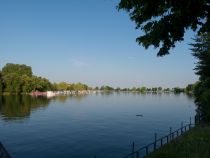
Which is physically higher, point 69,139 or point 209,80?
point 209,80

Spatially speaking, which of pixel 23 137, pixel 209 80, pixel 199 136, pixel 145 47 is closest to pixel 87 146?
pixel 23 137

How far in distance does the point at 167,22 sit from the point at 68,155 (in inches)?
1005

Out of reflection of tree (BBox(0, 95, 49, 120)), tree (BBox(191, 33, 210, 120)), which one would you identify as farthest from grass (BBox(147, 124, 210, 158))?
reflection of tree (BBox(0, 95, 49, 120))

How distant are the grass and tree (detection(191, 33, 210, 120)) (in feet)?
28.4

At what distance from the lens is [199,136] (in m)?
37.2

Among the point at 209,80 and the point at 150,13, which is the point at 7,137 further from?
the point at 150,13

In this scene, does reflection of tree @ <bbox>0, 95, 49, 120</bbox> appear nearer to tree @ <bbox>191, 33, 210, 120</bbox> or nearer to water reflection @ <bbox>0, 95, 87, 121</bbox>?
water reflection @ <bbox>0, 95, 87, 121</bbox>

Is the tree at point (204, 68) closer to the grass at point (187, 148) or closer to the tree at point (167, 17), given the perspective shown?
the grass at point (187, 148)

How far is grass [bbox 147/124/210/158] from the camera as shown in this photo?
2713 cm

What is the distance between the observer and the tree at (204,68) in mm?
44281

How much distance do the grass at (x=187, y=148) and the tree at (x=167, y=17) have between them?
1560 cm

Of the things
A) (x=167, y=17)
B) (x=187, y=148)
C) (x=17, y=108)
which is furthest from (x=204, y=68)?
Result: (x=17, y=108)

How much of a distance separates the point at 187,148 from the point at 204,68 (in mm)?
19171

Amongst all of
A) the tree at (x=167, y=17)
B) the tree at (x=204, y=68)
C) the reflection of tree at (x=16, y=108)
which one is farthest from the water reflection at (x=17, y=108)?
the tree at (x=167, y=17)
